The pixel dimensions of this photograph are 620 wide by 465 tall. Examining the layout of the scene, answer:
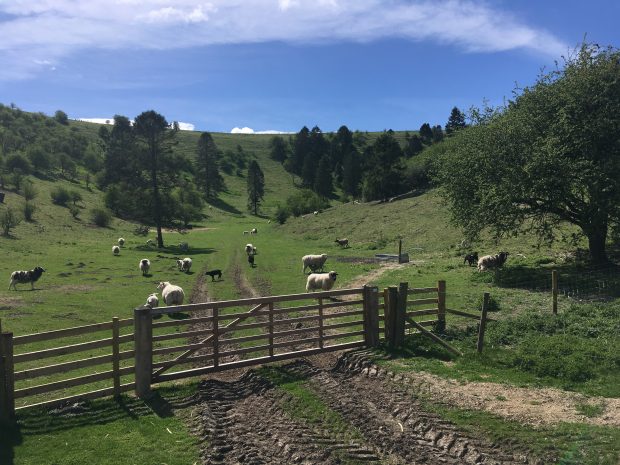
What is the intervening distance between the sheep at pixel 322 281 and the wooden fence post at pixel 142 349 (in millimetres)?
13102

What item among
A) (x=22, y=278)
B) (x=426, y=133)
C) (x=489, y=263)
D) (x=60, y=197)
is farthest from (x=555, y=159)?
(x=426, y=133)

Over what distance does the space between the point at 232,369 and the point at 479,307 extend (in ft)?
35.1

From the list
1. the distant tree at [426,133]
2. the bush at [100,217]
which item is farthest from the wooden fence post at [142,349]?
the distant tree at [426,133]

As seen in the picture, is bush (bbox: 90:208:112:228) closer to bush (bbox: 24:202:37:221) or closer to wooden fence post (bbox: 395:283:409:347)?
bush (bbox: 24:202:37:221)

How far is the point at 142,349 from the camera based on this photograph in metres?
10.8

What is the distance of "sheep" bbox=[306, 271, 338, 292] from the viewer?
23188mm

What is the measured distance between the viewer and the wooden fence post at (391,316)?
46.1 ft

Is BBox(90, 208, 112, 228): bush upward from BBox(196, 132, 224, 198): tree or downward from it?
downward

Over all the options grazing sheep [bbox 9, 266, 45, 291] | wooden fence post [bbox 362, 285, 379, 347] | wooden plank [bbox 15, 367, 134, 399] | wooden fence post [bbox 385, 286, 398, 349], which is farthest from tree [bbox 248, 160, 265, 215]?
wooden plank [bbox 15, 367, 134, 399]

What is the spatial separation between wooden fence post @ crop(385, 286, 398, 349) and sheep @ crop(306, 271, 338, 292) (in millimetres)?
8843

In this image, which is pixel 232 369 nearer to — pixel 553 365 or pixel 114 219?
pixel 553 365

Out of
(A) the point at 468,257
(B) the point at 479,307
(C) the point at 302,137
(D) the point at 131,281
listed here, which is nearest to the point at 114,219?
Answer: (D) the point at 131,281

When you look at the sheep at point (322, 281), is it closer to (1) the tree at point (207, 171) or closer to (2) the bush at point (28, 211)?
(2) the bush at point (28, 211)

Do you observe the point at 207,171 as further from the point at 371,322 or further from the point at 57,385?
the point at 57,385
